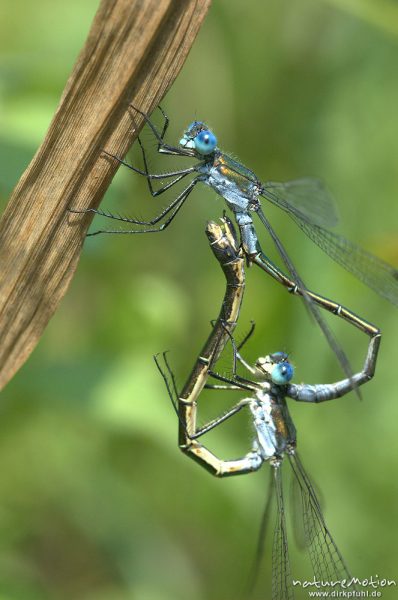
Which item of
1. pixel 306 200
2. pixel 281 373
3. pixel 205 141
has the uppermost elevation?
pixel 306 200

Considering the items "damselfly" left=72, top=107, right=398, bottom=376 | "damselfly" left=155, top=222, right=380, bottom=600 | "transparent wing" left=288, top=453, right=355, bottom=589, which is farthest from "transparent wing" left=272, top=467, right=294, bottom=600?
"damselfly" left=72, top=107, right=398, bottom=376

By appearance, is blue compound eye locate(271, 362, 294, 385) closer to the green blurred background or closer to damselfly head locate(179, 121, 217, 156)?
the green blurred background

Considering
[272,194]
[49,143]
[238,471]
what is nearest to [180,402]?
[238,471]

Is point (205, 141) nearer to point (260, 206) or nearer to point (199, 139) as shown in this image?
point (199, 139)

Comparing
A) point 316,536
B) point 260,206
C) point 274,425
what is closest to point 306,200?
point 260,206

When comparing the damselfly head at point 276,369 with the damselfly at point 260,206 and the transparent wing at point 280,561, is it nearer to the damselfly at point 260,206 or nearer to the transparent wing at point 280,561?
the damselfly at point 260,206

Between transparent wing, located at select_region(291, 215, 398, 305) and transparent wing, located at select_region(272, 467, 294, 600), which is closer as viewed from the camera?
transparent wing, located at select_region(291, 215, 398, 305)
